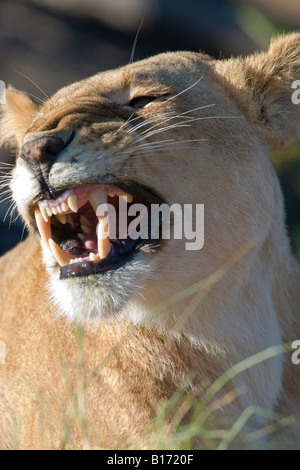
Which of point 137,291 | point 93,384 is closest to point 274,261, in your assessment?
point 137,291

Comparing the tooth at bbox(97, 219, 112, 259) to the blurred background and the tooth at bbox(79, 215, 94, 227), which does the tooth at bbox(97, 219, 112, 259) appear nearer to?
the tooth at bbox(79, 215, 94, 227)

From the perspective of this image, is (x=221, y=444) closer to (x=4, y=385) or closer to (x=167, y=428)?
(x=167, y=428)

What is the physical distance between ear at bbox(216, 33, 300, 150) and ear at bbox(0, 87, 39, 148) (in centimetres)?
89

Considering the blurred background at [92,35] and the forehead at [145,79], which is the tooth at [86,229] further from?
the blurred background at [92,35]

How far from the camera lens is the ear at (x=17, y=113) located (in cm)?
319

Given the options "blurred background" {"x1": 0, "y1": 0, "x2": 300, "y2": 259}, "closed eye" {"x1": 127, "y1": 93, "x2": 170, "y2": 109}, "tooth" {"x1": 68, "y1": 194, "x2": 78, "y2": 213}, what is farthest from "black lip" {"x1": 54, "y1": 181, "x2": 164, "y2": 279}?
"blurred background" {"x1": 0, "y1": 0, "x2": 300, "y2": 259}

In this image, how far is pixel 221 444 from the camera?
91.0 inches

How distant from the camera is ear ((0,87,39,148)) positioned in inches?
126

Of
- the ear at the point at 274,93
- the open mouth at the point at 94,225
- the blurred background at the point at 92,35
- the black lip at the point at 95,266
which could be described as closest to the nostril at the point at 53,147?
the open mouth at the point at 94,225

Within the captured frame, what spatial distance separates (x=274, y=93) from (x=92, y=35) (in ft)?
14.4

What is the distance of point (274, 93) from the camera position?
2842 mm

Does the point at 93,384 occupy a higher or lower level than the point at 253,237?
lower

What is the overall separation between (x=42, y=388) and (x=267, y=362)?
0.92 m

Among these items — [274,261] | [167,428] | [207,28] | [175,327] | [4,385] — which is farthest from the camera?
[207,28]
